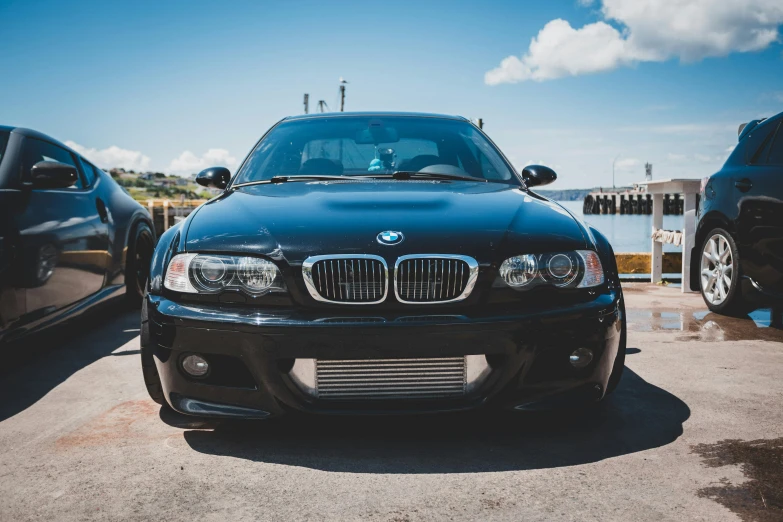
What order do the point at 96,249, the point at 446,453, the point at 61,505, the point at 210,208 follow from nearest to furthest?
the point at 61,505 → the point at 446,453 → the point at 210,208 → the point at 96,249

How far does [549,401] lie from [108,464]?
64.8 inches

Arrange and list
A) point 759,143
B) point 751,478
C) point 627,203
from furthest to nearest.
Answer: point 627,203 < point 759,143 < point 751,478

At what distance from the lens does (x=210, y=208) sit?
324 cm

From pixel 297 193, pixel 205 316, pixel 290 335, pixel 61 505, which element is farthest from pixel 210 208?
pixel 61 505

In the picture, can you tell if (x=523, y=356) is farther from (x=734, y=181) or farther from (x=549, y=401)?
(x=734, y=181)

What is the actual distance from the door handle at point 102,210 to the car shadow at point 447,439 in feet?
7.73

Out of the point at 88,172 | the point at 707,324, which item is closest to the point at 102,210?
the point at 88,172

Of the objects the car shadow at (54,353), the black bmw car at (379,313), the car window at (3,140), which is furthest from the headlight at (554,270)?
the car window at (3,140)

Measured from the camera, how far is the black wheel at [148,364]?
111 inches

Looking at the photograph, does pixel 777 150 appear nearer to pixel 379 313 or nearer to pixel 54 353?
pixel 379 313

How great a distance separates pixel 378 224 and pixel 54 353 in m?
2.90

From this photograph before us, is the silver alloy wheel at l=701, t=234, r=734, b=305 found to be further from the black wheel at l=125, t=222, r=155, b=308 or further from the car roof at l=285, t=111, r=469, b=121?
the black wheel at l=125, t=222, r=155, b=308

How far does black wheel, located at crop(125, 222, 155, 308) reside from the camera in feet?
19.1

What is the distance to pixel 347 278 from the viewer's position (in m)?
2.68
